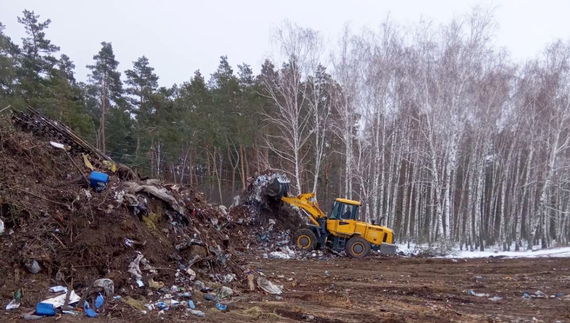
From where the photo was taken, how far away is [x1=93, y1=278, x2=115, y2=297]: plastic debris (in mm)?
5906

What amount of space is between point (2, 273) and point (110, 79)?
2711 centimetres

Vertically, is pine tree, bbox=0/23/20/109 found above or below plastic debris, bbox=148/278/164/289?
above

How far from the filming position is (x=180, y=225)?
8.85 meters

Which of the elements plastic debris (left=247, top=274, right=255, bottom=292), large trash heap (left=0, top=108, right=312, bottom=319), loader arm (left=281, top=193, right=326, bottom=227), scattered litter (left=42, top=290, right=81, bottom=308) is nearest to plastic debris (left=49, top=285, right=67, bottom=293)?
large trash heap (left=0, top=108, right=312, bottom=319)

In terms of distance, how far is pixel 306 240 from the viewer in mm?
14141

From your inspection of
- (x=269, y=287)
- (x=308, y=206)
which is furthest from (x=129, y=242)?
(x=308, y=206)

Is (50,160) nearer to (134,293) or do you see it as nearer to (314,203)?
(134,293)

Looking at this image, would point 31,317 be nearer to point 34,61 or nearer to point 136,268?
point 136,268

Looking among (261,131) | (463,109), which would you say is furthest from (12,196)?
(261,131)

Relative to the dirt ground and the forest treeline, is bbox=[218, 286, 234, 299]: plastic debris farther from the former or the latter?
the forest treeline

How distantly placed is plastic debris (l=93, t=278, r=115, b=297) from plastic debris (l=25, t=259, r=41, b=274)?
842mm

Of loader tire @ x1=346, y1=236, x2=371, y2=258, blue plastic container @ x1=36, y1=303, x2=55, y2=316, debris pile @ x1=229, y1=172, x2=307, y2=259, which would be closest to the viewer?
blue plastic container @ x1=36, y1=303, x2=55, y2=316

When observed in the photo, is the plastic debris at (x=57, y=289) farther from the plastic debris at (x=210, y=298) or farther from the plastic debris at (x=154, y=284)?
the plastic debris at (x=210, y=298)

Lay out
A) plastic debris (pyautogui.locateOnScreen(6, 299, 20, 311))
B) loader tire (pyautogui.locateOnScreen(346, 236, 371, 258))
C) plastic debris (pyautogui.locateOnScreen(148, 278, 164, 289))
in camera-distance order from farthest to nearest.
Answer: loader tire (pyautogui.locateOnScreen(346, 236, 371, 258))
plastic debris (pyautogui.locateOnScreen(148, 278, 164, 289))
plastic debris (pyautogui.locateOnScreen(6, 299, 20, 311))
